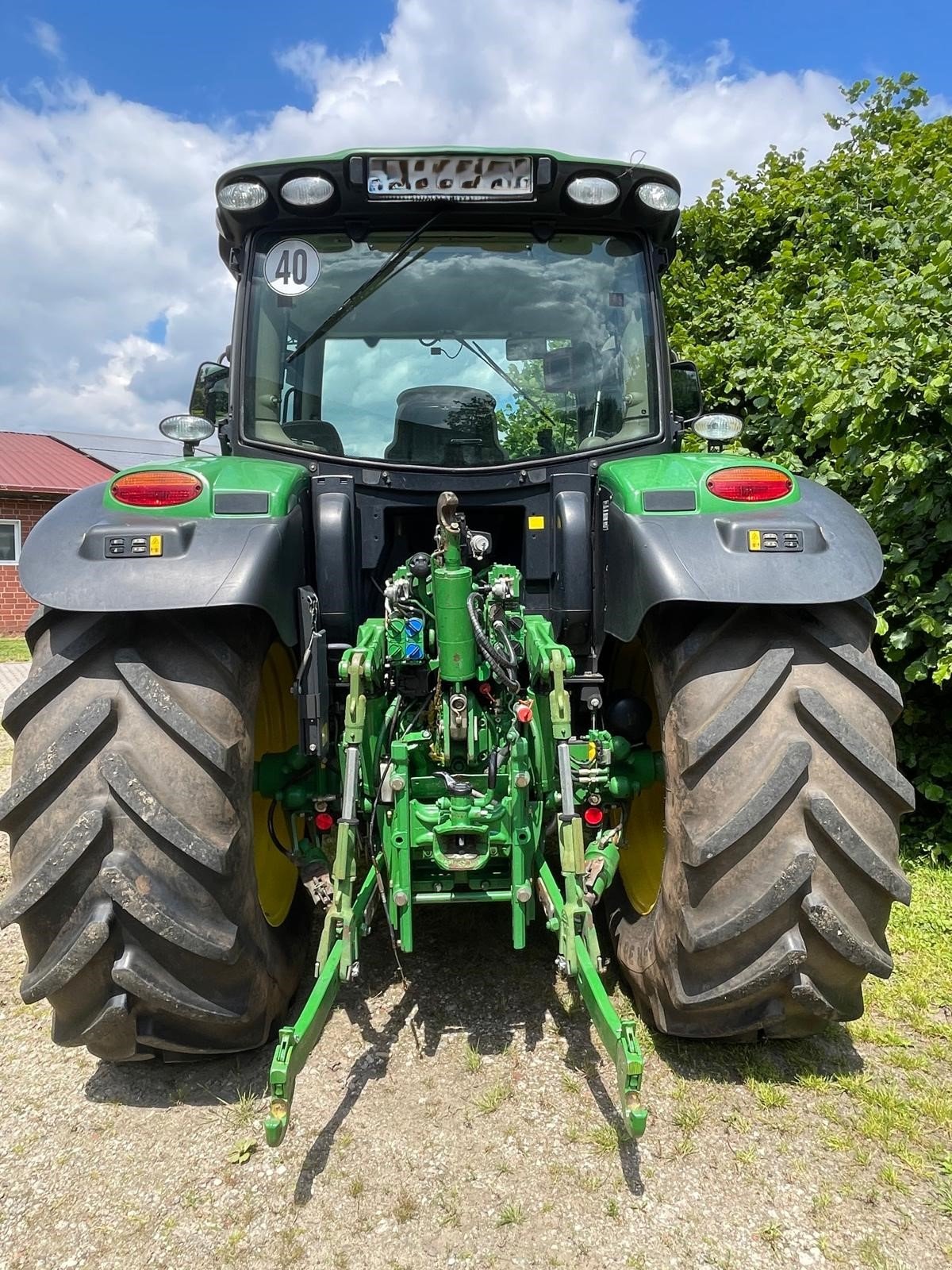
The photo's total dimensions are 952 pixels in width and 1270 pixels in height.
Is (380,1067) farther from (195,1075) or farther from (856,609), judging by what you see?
(856,609)

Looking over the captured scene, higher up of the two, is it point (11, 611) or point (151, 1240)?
point (11, 611)

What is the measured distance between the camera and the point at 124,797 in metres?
2.04

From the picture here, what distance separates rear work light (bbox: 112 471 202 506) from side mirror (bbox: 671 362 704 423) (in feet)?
6.62

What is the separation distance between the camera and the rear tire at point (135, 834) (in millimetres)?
2031

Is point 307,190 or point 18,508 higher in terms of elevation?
point 18,508

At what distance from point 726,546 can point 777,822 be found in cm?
69

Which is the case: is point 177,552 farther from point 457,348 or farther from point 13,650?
point 13,650

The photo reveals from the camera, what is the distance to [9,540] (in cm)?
1588

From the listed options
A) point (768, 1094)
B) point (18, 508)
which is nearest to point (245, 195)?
point (768, 1094)

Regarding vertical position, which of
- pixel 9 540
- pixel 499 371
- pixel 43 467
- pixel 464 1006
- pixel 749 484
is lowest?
pixel 464 1006

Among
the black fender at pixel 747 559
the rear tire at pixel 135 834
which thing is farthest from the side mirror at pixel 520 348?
the rear tire at pixel 135 834

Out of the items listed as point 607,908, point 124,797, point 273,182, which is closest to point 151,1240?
point 124,797

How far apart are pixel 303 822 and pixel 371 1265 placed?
4.57ft

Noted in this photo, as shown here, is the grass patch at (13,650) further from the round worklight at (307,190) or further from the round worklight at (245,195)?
the round worklight at (307,190)
